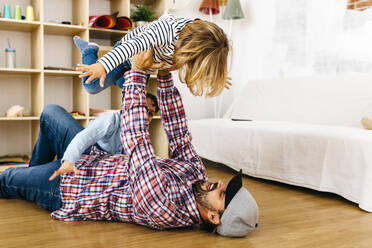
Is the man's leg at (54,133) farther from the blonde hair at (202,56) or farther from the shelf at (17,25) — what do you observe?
the shelf at (17,25)

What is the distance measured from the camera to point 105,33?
347 centimetres

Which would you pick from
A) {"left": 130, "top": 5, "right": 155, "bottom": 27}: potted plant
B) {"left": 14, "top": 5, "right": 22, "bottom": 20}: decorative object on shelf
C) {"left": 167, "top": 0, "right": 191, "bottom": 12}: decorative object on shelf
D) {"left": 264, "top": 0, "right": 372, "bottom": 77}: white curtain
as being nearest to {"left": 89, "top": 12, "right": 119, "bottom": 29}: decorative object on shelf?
{"left": 130, "top": 5, "right": 155, "bottom": 27}: potted plant

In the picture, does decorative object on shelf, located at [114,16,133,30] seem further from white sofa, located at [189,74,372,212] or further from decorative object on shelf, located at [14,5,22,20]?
white sofa, located at [189,74,372,212]

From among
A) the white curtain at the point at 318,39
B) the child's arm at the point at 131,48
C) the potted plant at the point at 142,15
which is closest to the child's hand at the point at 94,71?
the child's arm at the point at 131,48

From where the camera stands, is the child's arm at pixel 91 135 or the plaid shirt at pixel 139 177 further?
the child's arm at pixel 91 135

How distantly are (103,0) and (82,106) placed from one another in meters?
1.11

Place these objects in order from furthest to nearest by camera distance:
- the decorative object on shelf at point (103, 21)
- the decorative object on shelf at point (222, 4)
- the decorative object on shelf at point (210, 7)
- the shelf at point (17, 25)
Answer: the decorative object on shelf at point (222, 4) → the decorative object on shelf at point (210, 7) → the decorative object on shelf at point (103, 21) → the shelf at point (17, 25)

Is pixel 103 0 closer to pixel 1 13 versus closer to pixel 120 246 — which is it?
pixel 1 13

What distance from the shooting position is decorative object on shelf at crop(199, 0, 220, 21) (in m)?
4.05

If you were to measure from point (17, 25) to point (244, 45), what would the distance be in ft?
7.90

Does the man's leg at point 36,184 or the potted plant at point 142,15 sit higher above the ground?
the potted plant at point 142,15

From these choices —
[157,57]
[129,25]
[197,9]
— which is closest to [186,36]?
[157,57]

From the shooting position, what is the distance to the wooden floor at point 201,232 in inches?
58.4

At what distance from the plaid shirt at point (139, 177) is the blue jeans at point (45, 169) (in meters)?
0.11
